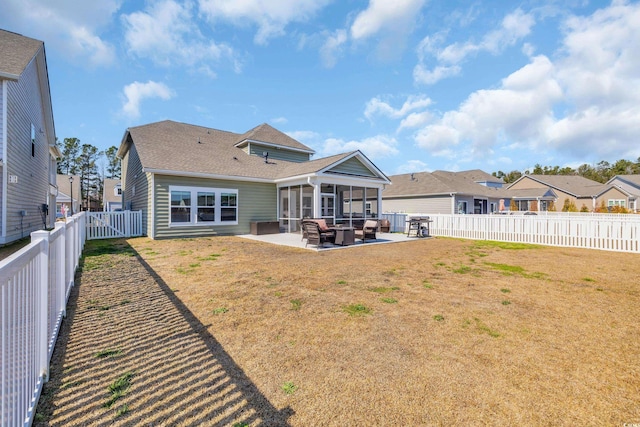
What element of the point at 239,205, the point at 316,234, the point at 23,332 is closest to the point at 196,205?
the point at 239,205

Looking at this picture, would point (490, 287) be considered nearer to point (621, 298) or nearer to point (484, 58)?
point (621, 298)

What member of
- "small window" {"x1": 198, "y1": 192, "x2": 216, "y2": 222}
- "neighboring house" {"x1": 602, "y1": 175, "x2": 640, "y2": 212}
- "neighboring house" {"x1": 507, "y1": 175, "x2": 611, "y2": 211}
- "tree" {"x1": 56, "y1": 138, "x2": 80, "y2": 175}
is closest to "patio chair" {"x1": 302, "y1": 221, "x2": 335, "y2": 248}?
"small window" {"x1": 198, "y1": 192, "x2": 216, "y2": 222}

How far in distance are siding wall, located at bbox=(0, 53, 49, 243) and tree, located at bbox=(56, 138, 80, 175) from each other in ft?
162

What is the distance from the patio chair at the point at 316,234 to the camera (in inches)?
415

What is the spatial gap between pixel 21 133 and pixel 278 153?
12427mm

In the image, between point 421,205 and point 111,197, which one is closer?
point 421,205

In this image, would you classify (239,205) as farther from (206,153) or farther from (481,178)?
(481,178)

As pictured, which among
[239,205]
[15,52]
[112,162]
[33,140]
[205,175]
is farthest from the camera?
[112,162]

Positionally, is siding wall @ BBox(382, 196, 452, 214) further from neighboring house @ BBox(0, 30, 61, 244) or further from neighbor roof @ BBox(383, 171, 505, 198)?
neighboring house @ BBox(0, 30, 61, 244)

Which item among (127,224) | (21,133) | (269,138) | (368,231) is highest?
(269,138)

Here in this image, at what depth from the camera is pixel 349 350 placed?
311 centimetres

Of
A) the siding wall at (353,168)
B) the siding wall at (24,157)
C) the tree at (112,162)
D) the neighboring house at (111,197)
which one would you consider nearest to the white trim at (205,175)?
the siding wall at (353,168)

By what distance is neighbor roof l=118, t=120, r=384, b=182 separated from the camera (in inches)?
520

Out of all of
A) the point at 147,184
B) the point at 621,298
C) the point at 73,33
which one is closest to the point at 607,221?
the point at 621,298
